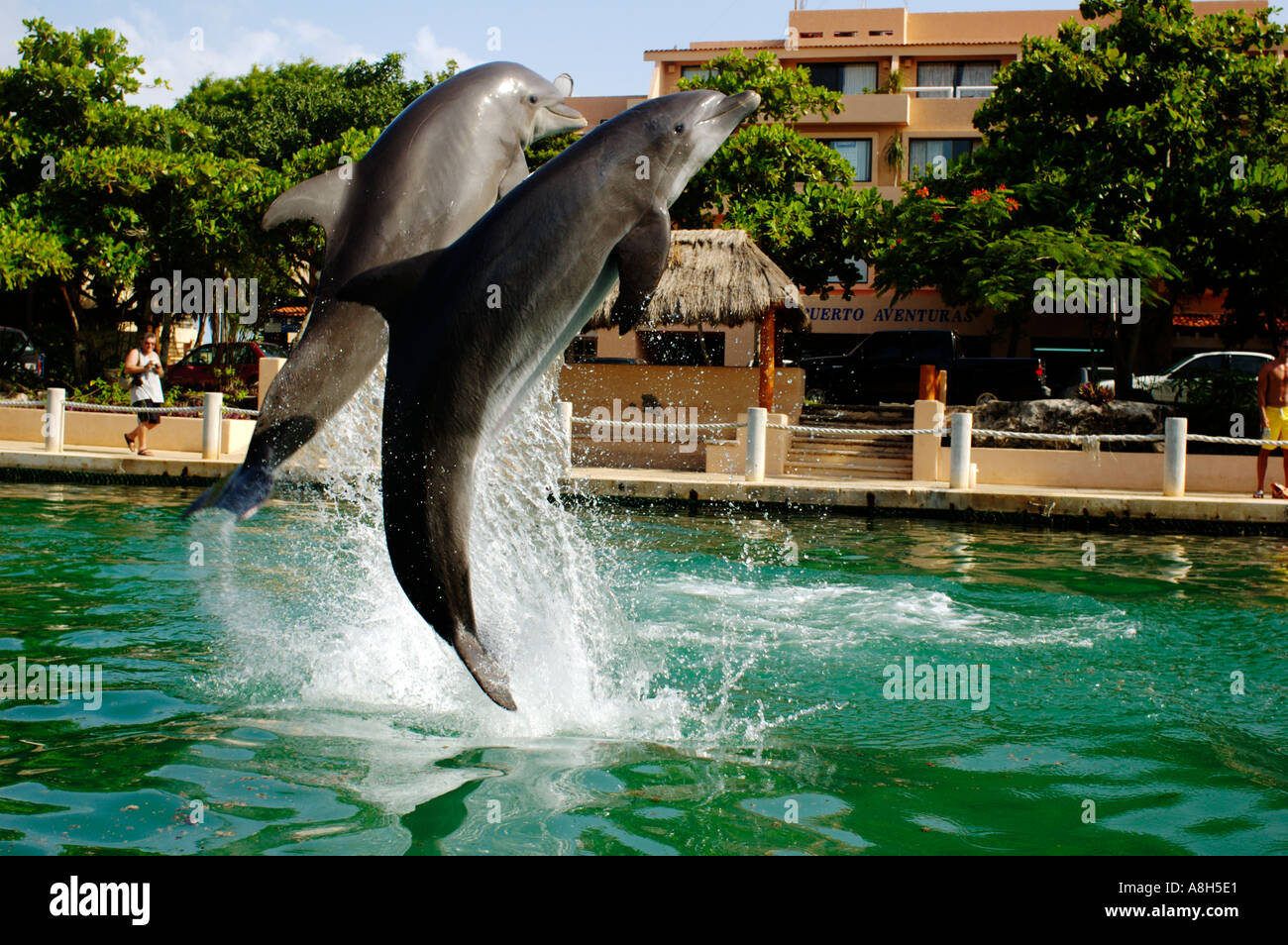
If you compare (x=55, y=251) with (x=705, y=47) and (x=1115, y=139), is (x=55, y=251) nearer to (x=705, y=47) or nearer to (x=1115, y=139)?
(x=1115, y=139)

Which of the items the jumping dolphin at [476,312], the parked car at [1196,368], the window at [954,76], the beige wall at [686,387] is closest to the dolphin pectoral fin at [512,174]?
the jumping dolphin at [476,312]

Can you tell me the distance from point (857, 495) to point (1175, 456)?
12.4 ft

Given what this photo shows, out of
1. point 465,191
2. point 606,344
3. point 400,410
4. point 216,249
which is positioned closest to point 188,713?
point 400,410

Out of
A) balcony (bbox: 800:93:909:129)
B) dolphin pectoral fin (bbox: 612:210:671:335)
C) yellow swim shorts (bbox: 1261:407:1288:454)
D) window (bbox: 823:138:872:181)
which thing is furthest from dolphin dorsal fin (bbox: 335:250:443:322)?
window (bbox: 823:138:872:181)

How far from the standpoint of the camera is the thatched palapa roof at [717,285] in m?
18.8

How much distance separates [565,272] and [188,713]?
3.19m

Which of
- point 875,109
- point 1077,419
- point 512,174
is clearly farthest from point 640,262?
point 875,109

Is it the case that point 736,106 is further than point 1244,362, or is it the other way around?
point 1244,362

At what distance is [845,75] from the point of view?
33.9 m

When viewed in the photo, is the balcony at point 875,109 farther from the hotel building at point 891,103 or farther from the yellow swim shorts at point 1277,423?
the yellow swim shorts at point 1277,423

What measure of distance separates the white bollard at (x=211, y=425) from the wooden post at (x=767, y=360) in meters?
8.31

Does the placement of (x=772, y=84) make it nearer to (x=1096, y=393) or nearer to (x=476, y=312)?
(x=1096, y=393)

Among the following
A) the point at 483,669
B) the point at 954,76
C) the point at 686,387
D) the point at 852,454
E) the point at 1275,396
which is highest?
the point at 954,76

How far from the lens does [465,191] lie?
4902 mm
